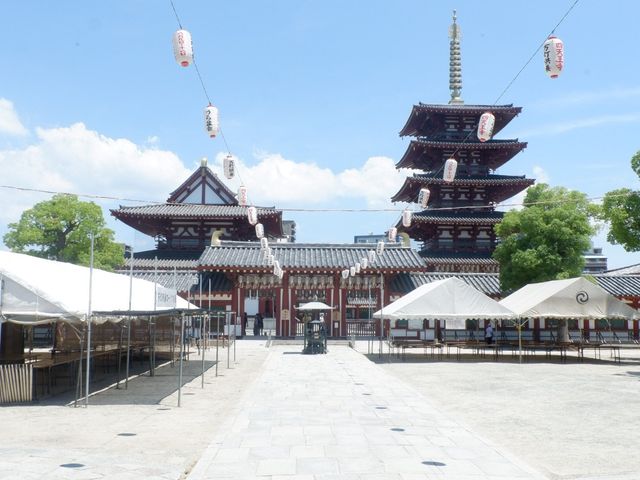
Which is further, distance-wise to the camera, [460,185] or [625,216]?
[460,185]

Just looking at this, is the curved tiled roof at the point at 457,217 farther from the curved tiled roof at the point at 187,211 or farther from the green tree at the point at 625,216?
the green tree at the point at 625,216

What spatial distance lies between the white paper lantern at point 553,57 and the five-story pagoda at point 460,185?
27.1m

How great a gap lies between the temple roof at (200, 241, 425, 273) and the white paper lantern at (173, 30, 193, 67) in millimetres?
22890

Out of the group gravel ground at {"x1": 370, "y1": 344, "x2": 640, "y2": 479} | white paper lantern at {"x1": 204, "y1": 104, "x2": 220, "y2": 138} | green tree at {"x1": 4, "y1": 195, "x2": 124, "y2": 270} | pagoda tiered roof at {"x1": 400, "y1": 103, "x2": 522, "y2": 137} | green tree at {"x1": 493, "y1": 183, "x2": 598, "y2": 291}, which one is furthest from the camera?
pagoda tiered roof at {"x1": 400, "y1": 103, "x2": 522, "y2": 137}

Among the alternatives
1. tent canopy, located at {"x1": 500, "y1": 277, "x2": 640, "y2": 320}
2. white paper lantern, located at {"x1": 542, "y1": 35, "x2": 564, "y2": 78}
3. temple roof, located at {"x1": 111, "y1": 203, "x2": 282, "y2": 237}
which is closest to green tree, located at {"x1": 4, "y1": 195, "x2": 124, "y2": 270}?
temple roof, located at {"x1": 111, "y1": 203, "x2": 282, "y2": 237}

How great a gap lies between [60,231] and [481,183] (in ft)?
93.7

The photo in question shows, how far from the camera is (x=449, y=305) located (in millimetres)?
23297

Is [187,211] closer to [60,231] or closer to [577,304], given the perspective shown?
[60,231]

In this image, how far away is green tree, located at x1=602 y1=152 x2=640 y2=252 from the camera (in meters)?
23.0

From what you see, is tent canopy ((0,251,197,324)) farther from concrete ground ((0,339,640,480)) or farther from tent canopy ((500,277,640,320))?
tent canopy ((500,277,640,320))

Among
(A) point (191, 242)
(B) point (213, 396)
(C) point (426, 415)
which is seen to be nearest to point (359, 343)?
(A) point (191, 242)

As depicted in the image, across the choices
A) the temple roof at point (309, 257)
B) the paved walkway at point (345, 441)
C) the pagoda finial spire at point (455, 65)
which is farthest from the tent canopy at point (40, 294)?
the pagoda finial spire at point (455, 65)

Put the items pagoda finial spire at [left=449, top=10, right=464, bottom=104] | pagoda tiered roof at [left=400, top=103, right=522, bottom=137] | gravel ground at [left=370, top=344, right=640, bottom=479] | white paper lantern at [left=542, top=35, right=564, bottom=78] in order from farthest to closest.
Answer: pagoda finial spire at [left=449, top=10, right=464, bottom=104], pagoda tiered roof at [left=400, top=103, right=522, bottom=137], white paper lantern at [left=542, top=35, right=564, bottom=78], gravel ground at [left=370, top=344, right=640, bottom=479]

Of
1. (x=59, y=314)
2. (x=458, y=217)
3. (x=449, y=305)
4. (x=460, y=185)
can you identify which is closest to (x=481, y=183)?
(x=460, y=185)
